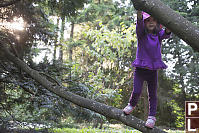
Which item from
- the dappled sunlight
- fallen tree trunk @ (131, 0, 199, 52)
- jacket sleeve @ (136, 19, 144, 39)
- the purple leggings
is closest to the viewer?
fallen tree trunk @ (131, 0, 199, 52)

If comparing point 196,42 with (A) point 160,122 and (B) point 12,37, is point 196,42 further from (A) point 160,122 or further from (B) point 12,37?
(A) point 160,122

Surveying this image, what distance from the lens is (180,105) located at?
39.4ft

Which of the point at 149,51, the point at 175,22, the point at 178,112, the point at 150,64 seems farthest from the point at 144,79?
the point at 178,112

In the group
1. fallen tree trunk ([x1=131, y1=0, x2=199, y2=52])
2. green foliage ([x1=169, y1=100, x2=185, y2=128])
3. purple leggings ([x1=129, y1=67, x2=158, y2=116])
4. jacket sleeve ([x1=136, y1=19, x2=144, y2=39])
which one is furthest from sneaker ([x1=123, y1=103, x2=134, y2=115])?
green foliage ([x1=169, y1=100, x2=185, y2=128])

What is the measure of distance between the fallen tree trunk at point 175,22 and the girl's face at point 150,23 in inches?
25.0

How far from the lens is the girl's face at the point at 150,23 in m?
1.99

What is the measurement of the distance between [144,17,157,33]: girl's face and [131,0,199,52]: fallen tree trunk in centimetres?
63

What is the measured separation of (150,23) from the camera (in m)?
2.01

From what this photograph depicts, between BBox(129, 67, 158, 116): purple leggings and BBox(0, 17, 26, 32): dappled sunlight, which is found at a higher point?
BBox(0, 17, 26, 32): dappled sunlight

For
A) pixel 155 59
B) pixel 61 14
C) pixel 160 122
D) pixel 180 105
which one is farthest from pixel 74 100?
pixel 180 105

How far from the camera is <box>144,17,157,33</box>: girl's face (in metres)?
1.99

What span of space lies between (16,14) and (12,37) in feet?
1.45

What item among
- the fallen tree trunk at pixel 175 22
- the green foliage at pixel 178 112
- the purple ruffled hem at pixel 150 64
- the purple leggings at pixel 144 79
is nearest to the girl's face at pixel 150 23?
the purple ruffled hem at pixel 150 64

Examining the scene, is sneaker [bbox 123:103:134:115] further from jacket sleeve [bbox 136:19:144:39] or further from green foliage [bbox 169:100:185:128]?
green foliage [bbox 169:100:185:128]
